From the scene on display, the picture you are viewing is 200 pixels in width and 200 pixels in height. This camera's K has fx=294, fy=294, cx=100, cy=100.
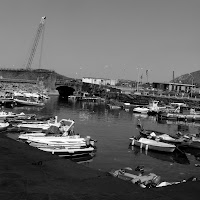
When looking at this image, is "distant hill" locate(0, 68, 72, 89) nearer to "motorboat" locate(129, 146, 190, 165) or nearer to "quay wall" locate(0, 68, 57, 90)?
"quay wall" locate(0, 68, 57, 90)

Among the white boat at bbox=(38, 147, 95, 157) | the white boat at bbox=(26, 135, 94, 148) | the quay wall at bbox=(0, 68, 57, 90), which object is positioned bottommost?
the white boat at bbox=(38, 147, 95, 157)

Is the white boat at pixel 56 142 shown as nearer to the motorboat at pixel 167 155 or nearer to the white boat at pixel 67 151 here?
the white boat at pixel 67 151

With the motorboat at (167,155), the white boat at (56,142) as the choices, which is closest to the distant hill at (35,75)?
the motorboat at (167,155)

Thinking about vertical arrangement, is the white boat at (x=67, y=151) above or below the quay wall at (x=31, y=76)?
below

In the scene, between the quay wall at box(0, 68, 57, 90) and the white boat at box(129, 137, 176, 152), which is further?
the quay wall at box(0, 68, 57, 90)

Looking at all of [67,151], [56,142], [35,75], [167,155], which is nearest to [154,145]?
[167,155]

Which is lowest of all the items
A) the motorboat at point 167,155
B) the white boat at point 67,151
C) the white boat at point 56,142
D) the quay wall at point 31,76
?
the motorboat at point 167,155

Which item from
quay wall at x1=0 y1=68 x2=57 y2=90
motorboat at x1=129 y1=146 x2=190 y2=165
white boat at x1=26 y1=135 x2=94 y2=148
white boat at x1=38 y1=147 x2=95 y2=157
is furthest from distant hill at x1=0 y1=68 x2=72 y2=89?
white boat at x1=38 y1=147 x2=95 y2=157

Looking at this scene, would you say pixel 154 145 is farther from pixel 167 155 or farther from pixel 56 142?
pixel 56 142

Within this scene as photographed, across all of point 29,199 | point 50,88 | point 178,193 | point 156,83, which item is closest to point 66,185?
point 29,199

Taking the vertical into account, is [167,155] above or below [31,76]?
below

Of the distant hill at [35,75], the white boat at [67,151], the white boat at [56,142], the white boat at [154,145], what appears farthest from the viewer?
the distant hill at [35,75]

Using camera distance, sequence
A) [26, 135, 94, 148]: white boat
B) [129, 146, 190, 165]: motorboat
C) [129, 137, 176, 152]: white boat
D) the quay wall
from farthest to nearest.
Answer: the quay wall
[129, 137, 176, 152]: white boat
[129, 146, 190, 165]: motorboat
[26, 135, 94, 148]: white boat

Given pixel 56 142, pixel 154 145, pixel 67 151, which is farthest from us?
pixel 154 145
